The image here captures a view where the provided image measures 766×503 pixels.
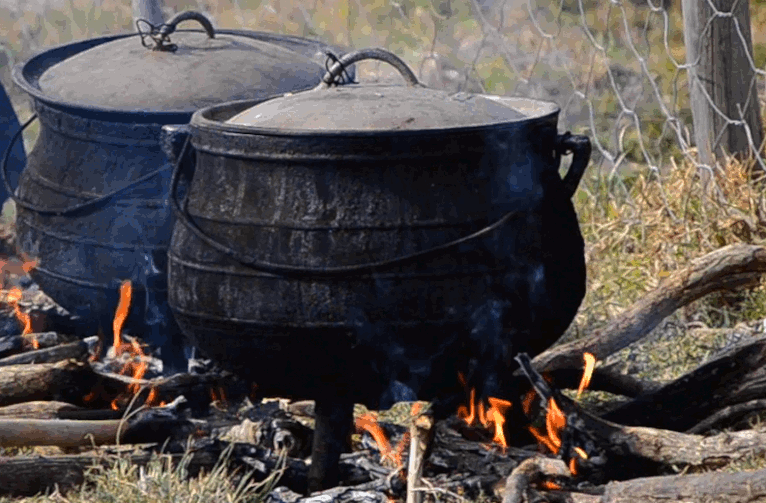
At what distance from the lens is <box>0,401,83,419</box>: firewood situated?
4.17 meters

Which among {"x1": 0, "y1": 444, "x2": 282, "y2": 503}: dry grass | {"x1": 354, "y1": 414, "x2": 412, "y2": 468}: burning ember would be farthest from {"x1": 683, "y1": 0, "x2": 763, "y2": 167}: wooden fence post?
{"x1": 0, "y1": 444, "x2": 282, "y2": 503}: dry grass

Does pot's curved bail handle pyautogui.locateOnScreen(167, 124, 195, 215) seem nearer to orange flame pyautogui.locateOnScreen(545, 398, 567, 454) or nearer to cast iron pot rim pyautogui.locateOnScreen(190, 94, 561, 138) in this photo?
cast iron pot rim pyautogui.locateOnScreen(190, 94, 561, 138)

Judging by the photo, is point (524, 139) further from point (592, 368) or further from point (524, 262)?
point (592, 368)

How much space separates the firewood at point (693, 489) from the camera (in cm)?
316

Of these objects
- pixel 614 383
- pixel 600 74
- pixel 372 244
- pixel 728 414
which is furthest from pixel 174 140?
pixel 600 74

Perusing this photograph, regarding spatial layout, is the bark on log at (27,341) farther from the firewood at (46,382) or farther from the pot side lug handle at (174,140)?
the pot side lug handle at (174,140)

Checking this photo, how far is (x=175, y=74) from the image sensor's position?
4.69 m

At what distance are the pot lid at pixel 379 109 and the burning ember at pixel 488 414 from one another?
0.72 metres

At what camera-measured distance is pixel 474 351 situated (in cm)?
356

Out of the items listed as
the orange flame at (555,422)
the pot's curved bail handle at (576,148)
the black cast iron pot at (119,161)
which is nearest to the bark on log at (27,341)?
the black cast iron pot at (119,161)

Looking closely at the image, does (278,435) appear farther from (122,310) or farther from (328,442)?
(122,310)

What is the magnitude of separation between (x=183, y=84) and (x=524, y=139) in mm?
1535

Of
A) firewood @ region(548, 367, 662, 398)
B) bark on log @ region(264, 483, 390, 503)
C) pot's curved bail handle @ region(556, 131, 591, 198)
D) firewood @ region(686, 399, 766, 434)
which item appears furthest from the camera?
firewood @ region(548, 367, 662, 398)

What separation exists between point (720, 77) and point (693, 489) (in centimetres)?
277
